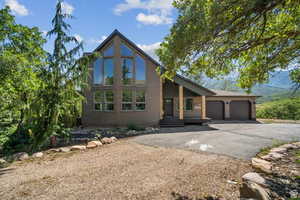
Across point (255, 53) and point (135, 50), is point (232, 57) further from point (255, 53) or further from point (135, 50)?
point (135, 50)

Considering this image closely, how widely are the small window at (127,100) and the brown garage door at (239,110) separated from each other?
13.3 metres

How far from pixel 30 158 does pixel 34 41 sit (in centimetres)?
768

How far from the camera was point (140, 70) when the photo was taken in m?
12.9

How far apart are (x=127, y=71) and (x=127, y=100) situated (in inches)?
98.2

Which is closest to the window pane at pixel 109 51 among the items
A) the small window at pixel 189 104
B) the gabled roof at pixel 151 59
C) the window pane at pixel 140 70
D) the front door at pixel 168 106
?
the gabled roof at pixel 151 59

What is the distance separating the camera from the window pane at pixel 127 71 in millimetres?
12664

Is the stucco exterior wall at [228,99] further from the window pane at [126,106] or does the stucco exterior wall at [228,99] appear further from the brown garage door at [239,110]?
the window pane at [126,106]

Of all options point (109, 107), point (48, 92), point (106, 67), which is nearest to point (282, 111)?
point (109, 107)

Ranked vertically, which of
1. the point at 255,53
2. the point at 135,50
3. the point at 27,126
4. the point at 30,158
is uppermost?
the point at 135,50

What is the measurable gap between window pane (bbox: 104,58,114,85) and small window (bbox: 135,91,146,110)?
8.17 ft

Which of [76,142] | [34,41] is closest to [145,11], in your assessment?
[34,41]

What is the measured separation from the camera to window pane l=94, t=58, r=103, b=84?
12859mm

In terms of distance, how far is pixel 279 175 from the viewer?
13.4 feet

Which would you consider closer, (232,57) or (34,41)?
(232,57)
